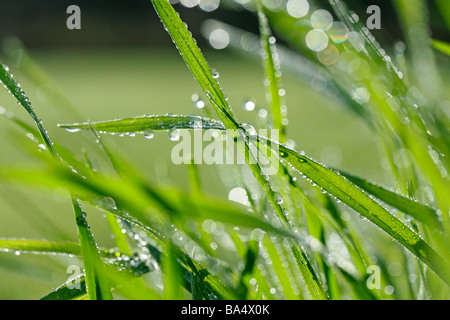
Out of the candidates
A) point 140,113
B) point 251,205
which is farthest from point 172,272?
point 140,113

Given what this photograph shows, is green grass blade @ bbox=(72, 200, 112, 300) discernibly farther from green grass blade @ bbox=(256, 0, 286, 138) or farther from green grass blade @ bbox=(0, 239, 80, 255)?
green grass blade @ bbox=(256, 0, 286, 138)

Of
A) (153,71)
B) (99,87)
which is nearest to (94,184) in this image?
(99,87)

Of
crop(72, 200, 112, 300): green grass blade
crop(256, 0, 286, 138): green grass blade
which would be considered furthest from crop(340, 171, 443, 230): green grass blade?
crop(72, 200, 112, 300): green grass blade

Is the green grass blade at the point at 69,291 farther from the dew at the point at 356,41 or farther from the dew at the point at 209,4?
the dew at the point at 209,4

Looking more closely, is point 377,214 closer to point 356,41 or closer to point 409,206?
point 409,206

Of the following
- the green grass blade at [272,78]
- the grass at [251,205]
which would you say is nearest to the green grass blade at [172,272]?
the grass at [251,205]
